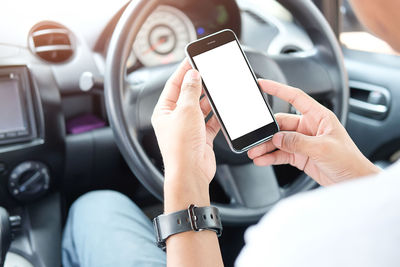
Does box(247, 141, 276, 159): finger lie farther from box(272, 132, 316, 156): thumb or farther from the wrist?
the wrist

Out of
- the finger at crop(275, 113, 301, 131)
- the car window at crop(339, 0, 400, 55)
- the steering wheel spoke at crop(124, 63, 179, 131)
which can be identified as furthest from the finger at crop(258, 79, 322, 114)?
the car window at crop(339, 0, 400, 55)

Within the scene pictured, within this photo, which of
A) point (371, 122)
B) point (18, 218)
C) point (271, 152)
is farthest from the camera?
point (371, 122)

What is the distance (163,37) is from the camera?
1114 mm

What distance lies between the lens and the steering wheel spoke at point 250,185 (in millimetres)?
918

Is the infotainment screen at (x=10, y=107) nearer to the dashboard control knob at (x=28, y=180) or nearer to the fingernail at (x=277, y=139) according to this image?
the dashboard control knob at (x=28, y=180)

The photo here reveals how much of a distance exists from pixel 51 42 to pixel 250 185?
550 millimetres

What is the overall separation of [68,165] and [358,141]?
885 mm

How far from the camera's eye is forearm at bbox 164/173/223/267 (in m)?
0.58

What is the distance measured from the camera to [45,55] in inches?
38.3

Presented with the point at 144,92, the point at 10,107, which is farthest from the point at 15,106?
the point at 144,92

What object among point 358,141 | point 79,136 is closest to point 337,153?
point 79,136

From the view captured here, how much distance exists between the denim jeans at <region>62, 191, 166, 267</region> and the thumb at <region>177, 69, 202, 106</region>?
0.32 metres

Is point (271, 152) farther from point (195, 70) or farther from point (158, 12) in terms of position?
point (158, 12)

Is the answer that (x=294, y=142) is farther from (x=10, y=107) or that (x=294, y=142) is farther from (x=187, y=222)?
(x=10, y=107)
